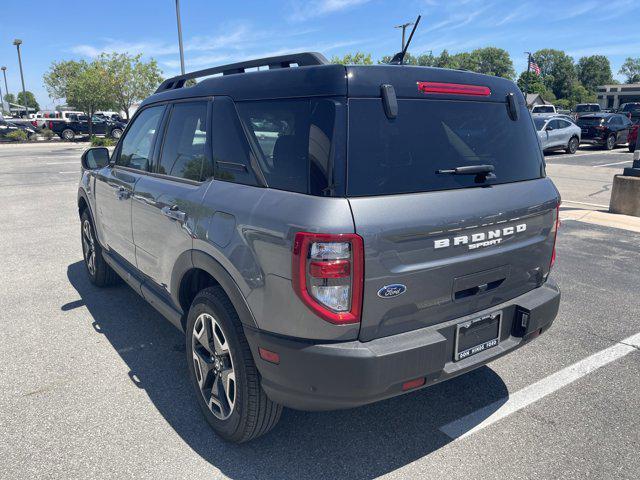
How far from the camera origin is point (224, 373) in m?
2.62

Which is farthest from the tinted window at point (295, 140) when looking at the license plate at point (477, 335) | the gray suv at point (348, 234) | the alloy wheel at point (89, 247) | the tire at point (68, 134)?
the tire at point (68, 134)

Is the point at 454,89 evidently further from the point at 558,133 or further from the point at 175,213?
the point at 558,133

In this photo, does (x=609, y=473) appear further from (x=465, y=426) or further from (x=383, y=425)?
(x=383, y=425)

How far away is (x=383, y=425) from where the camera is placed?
285 centimetres

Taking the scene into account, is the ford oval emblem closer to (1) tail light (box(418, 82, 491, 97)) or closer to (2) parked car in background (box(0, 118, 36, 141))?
(1) tail light (box(418, 82, 491, 97))

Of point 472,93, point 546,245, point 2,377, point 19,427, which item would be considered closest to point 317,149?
point 472,93

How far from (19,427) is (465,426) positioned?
8.33 feet

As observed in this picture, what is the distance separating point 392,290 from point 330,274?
0.30 m

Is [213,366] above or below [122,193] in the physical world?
below

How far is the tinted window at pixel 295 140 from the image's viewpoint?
6.95ft

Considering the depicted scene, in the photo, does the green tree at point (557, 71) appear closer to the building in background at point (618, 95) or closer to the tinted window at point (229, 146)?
the building in background at point (618, 95)

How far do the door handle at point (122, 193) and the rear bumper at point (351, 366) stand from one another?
75.9 inches

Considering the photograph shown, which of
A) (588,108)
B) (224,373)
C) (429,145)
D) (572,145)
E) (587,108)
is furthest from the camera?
(587,108)

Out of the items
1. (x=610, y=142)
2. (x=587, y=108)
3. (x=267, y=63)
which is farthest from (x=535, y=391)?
(x=587, y=108)
